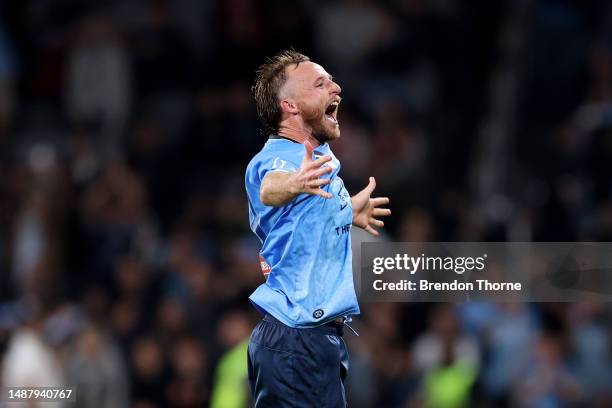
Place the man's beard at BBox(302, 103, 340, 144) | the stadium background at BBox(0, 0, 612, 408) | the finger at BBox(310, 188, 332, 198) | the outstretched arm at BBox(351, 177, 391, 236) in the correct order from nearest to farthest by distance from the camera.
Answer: the finger at BBox(310, 188, 332, 198)
the man's beard at BBox(302, 103, 340, 144)
the outstretched arm at BBox(351, 177, 391, 236)
the stadium background at BBox(0, 0, 612, 408)

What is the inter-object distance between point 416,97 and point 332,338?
8.25 m

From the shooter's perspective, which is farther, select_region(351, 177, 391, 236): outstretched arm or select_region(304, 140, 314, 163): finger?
select_region(351, 177, 391, 236): outstretched arm

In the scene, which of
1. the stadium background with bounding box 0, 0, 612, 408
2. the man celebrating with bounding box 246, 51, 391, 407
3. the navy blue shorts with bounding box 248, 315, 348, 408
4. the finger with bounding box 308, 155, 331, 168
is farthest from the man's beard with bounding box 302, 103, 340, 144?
the stadium background with bounding box 0, 0, 612, 408

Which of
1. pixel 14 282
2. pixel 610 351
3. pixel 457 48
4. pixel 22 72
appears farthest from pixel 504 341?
pixel 22 72

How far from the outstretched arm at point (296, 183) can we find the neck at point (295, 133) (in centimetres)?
41

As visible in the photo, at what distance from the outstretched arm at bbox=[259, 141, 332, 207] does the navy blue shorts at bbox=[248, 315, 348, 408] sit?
1.96 feet

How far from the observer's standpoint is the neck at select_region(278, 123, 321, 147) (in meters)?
5.60

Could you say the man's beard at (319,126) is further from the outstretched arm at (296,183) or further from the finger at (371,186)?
the outstretched arm at (296,183)

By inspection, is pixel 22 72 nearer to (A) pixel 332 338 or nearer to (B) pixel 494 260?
(B) pixel 494 260

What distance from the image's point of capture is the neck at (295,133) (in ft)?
18.4

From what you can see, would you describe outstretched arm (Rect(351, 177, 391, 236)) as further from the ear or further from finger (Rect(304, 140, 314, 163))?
finger (Rect(304, 140, 314, 163))

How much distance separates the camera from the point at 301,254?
5379 millimetres

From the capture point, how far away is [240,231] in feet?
40.3

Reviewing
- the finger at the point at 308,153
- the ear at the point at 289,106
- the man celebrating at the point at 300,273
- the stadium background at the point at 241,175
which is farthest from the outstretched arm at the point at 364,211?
the stadium background at the point at 241,175
